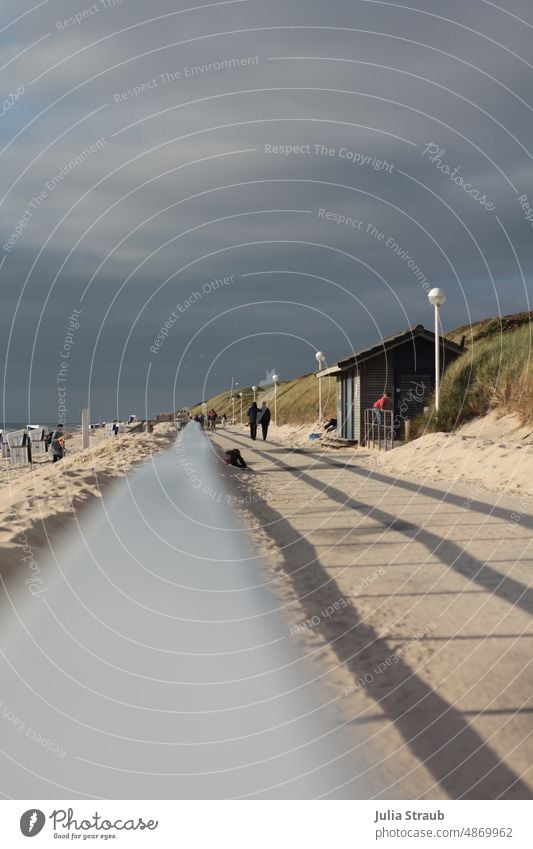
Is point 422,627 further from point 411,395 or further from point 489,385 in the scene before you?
point 411,395

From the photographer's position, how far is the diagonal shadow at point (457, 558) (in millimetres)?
5977

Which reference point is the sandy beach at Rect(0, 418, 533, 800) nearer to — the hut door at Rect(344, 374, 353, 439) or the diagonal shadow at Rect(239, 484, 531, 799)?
the diagonal shadow at Rect(239, 484, 531, 799)

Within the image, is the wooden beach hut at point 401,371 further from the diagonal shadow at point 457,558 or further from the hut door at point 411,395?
the diagonal shadow at point 457,558

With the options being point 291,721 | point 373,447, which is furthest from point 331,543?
point 373,447

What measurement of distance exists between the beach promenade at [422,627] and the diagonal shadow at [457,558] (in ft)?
0.09

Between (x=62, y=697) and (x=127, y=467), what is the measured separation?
16.2 meters

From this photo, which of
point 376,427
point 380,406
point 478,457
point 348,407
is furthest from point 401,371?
point 478,457

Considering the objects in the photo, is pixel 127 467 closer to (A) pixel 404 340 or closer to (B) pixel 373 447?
(B) pixel 373 447

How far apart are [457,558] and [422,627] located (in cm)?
229

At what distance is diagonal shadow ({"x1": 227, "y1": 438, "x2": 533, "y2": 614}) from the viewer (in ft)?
19.6

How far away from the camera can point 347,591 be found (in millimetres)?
6461

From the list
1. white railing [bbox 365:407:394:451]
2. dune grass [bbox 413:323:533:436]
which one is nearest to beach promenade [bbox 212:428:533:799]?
dune grass [bbox 413:323:533:436]

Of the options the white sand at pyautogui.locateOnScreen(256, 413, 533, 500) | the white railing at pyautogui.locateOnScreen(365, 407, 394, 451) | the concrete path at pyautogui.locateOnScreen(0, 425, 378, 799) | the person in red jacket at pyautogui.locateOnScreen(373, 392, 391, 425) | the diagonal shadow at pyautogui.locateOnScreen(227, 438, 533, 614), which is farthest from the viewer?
the white railing at pyautogui.locateOnScreen(365, 407, 394, 451)

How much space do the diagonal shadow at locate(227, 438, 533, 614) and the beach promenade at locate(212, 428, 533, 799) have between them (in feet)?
0.09
